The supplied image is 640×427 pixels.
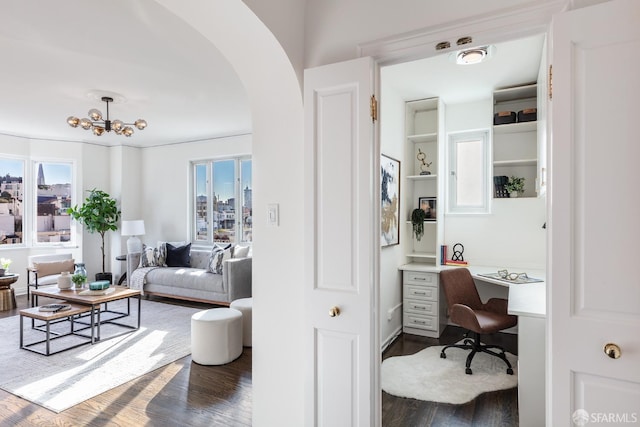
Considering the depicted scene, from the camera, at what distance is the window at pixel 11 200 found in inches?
243

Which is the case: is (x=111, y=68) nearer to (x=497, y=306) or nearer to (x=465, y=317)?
(x=465, y=317)

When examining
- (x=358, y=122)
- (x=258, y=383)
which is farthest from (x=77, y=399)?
(x=358, y=122)

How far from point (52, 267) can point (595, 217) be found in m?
6.92

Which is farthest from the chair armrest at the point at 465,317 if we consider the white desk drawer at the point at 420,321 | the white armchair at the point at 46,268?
the white armchair at the point at 46,268

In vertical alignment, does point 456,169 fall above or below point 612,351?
above

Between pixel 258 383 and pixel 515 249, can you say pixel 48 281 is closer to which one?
pixel 258 383

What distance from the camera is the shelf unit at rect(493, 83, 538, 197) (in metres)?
3.90

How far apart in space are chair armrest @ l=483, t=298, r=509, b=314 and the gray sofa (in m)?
3.29

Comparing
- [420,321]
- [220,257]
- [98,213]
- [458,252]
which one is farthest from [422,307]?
[98,213]

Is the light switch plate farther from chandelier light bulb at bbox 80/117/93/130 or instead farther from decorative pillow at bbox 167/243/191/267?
decorative pillow at bbox 167/243/191/267

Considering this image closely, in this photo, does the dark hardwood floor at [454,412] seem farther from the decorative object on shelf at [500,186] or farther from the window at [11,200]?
the window at [11,200]

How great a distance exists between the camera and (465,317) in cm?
314

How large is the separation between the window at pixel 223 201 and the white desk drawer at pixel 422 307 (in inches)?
127

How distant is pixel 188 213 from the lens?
6.93 m
